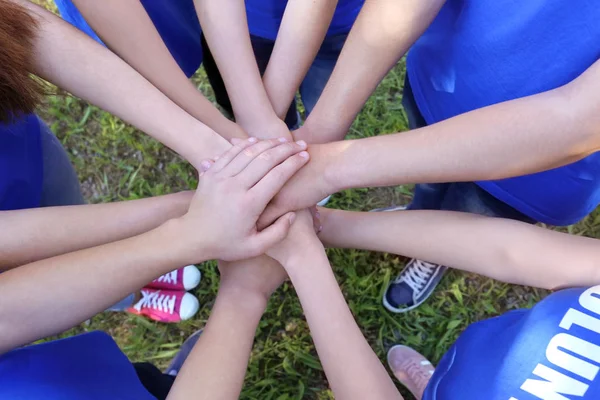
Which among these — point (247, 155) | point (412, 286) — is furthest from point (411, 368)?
point (247, 155)

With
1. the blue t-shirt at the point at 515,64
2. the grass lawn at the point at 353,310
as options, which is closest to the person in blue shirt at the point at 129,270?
the blue t-shirt at the point at 515,64

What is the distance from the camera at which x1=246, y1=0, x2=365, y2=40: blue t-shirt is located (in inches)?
45.9

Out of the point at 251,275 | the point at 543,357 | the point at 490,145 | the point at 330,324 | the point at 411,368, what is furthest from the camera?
the point at 411,368

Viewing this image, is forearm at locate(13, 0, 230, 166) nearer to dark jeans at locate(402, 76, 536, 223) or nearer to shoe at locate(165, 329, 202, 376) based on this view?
dark jeans at locate(402, 76, 536, 223)

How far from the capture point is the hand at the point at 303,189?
1.02m

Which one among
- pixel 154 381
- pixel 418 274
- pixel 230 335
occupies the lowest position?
pixel 154 381

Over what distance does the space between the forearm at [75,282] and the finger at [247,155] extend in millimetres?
171

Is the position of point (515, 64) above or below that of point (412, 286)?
above

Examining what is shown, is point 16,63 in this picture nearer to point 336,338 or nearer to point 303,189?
point 303,189

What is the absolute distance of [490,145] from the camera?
86 centimetres

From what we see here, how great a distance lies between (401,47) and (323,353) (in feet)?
2.11

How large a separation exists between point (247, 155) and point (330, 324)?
1.27 ft

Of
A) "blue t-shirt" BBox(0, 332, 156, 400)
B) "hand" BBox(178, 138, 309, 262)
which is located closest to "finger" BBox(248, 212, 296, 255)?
"hand" BBox(178, 138, 309, 262)

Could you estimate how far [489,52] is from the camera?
91 cm
